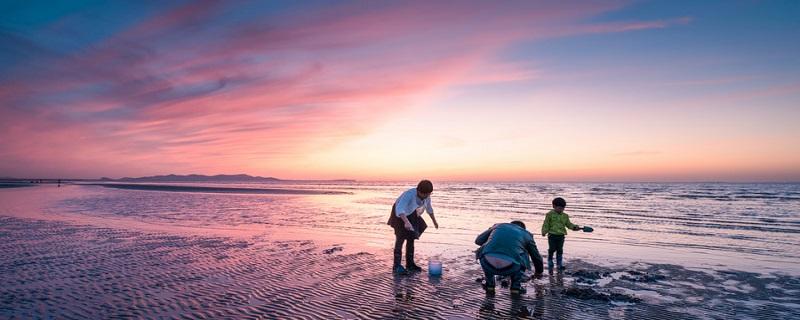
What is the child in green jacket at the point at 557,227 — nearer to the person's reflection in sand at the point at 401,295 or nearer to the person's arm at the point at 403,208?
the person's arm at the point at 403,208

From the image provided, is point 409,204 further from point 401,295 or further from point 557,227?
point 557,227

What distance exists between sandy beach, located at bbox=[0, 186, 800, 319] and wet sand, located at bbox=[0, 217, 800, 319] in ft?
0.07

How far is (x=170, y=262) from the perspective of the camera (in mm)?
10820

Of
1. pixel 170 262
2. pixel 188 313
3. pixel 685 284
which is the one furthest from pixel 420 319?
pixel 170 262

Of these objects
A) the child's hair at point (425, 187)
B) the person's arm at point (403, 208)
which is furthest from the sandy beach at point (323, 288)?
the child's hair at point (425, 187)

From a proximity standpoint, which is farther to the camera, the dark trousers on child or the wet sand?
the dark trousers on child

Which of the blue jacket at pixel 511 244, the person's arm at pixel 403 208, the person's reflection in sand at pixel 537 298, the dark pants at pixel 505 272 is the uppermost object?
the person's arm at pixel 403 208

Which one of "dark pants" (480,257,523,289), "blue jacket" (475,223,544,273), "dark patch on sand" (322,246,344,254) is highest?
"blue jacket" (475,223,544,273)

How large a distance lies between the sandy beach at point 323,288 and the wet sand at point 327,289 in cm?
2

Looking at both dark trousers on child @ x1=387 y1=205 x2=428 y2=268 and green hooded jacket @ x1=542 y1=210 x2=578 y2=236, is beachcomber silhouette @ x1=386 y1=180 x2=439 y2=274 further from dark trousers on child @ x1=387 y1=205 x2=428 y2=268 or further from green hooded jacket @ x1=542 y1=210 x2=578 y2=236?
green hooded jacket @ x1=542 y1=210 x2=578 y2=236

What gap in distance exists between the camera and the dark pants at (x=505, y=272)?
7.43 m

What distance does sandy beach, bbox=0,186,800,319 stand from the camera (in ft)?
22.8

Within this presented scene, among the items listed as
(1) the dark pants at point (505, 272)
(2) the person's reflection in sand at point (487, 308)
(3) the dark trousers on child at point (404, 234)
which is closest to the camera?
(2) the person's reflection in sand at point (487, 308)

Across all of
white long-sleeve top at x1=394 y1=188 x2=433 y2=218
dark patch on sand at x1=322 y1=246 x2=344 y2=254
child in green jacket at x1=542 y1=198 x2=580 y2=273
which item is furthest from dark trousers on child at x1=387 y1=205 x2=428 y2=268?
dark patch on sand at x1=322 y1=246 x2=344 y2=254
